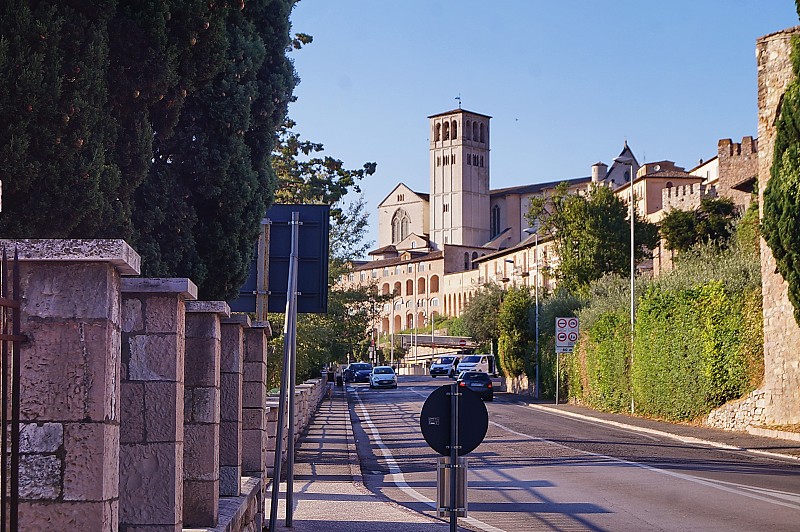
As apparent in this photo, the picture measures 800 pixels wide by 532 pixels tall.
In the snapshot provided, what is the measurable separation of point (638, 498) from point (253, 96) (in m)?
7.59

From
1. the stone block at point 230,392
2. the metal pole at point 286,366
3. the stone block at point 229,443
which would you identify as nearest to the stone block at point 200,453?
the stone block at point 230,392

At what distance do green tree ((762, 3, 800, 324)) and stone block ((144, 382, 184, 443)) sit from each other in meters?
21.8

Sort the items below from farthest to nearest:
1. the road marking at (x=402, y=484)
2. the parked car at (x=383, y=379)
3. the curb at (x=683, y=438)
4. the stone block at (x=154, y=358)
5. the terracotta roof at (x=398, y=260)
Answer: the terracotta roof at (x=398, y=260) < the parked car at (x=383, y=379) < the curb at (x=683, y=438) < the road marking at (x=402, y=484) < the stone block at (x=154, y=358)

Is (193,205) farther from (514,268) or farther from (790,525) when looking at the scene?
(514,268)

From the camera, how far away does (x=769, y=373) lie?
2888 centimetres

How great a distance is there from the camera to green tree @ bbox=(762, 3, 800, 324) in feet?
82.1

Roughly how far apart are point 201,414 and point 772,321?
24.2m

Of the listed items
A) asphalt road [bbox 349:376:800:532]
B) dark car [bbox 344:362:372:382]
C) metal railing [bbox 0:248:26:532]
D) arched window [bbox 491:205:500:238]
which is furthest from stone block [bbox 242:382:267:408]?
arched window [bbox 491:205:500:238]

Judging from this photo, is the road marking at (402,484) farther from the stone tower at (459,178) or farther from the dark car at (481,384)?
the stone tower at (459,178)

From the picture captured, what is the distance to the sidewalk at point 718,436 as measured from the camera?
24.5m

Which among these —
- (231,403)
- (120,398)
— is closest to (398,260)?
(231,403)

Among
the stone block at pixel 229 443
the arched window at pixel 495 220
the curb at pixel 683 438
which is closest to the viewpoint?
the stone block at pixel 229 443

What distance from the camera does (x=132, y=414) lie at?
18.7 feet

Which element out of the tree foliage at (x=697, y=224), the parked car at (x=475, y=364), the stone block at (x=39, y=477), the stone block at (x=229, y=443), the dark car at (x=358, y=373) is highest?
the tree foliage at (x=697, y=224)
